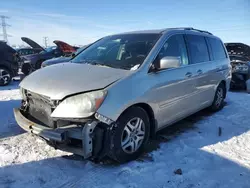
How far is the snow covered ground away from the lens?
2.71m

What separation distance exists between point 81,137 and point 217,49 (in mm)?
4270

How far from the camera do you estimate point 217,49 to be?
18.1 feet

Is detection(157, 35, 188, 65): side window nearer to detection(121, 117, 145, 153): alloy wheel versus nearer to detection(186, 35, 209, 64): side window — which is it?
detection(186, 35, 209, 64): side window

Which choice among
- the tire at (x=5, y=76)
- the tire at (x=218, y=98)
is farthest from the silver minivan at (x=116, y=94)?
the tire at (x=5, y=76)

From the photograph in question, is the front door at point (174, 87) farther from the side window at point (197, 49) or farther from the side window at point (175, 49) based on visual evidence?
the side window at point (197, 49)

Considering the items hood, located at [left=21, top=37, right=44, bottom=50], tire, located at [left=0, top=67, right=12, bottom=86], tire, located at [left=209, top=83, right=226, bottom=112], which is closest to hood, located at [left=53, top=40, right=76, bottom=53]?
hood, located at [left=21, top=37, right=44, bottom=50]

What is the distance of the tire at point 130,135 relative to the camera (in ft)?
9.31

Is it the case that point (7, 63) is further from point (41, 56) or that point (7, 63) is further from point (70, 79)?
point (70, 79)

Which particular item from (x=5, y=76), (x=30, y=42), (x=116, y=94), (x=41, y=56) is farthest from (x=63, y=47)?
(x=116, y=94)

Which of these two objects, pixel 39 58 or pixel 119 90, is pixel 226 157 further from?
pixel 39 58

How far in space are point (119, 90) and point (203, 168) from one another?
60.0 inches

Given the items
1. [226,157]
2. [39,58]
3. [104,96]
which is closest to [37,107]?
[104,96]

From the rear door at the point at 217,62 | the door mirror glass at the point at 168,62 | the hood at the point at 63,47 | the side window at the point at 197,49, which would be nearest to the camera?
the door mirror glass at the point at 168,62

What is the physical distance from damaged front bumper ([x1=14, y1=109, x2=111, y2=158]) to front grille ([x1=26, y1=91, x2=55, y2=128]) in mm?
149
